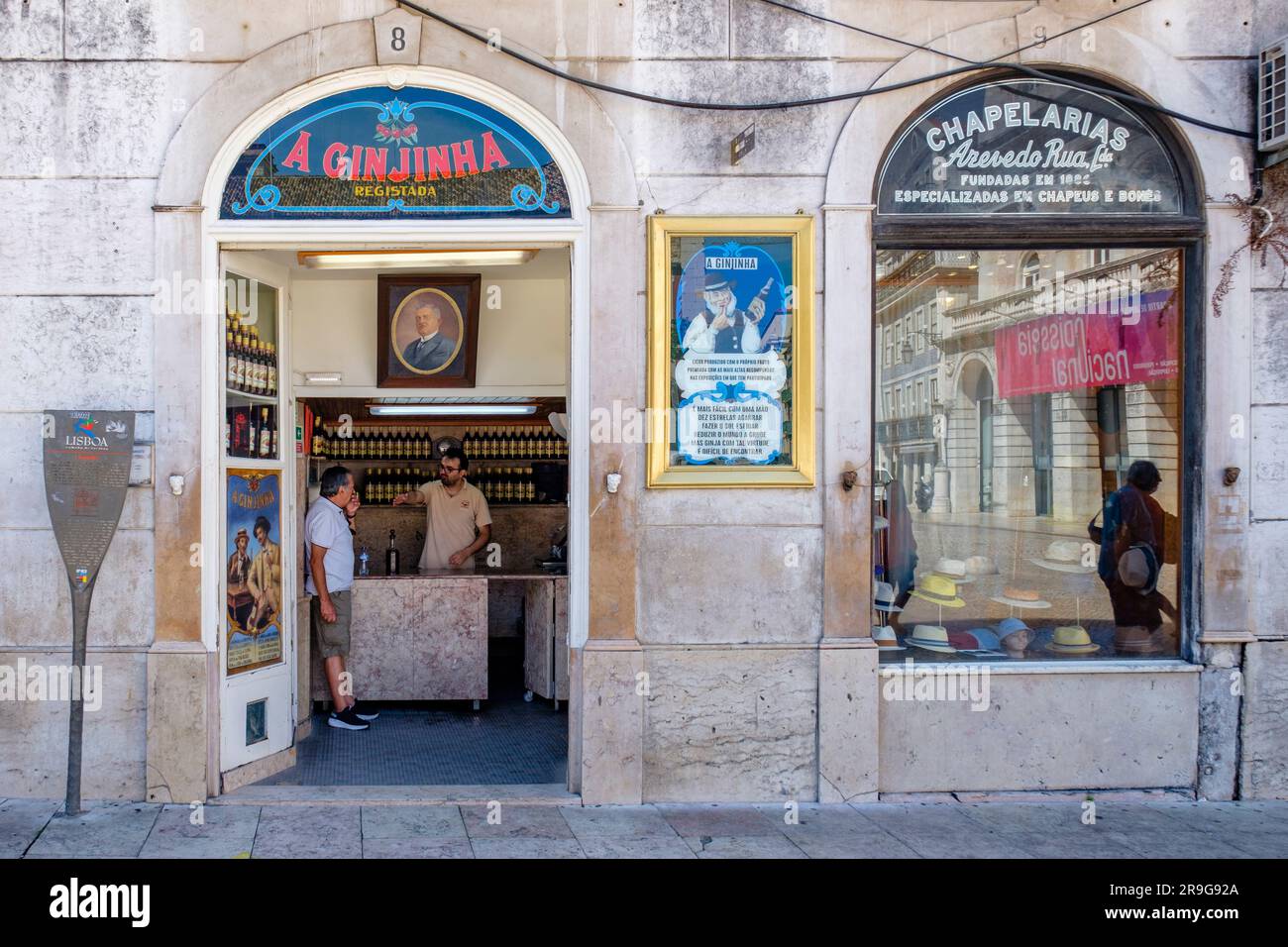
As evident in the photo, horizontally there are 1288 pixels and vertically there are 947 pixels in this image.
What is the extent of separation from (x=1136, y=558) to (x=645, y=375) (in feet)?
10.9

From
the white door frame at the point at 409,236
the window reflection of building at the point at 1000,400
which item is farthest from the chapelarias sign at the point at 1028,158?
the white door frame at the point at 409,236

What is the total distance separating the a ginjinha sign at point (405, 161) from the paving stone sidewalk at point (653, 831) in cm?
347

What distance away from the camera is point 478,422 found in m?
11.8

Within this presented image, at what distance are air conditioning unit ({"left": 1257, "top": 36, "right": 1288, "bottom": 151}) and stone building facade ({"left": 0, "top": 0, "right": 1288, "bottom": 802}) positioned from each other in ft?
0.40

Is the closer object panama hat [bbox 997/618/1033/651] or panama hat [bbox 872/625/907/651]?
panama hat [bbox 872/625/907/651]

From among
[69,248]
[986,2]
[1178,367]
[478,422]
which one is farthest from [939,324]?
[478,422]

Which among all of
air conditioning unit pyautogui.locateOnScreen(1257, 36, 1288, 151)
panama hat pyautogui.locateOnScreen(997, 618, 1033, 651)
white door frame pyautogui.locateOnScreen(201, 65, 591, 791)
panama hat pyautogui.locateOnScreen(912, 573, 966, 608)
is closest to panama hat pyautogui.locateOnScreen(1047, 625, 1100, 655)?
panama hat pyautogui.locateOnScreen(997, 618, 1033, 651)

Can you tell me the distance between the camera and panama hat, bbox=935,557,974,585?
23.2 ft

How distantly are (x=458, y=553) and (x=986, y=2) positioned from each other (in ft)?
20.0

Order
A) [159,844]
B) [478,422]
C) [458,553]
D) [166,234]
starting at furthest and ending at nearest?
[478,422], [458,553], [166,234], [159,844]

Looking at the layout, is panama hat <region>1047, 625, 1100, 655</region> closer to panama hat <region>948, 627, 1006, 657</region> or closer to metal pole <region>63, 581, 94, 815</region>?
panama hat <region>948, 627, 1006, 657</region>

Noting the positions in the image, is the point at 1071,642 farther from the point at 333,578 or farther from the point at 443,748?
the point at 333,578

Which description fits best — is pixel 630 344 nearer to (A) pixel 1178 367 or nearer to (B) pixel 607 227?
(B) pixel 607 227

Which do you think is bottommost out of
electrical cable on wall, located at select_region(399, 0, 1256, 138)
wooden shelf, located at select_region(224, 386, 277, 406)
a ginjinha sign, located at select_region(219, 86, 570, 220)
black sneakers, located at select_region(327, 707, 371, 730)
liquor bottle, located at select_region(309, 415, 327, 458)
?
black sneakers, located at select_region(327, 707, 371, 730)
